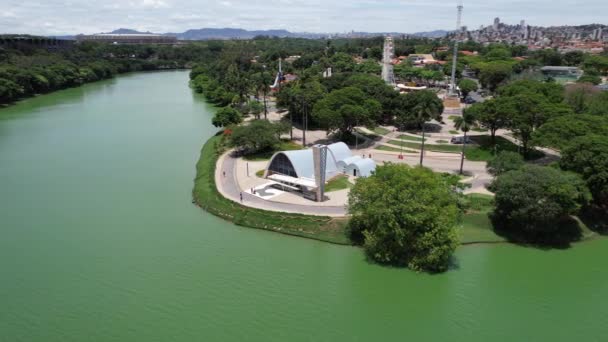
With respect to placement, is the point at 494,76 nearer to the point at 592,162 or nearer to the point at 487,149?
the point at 487,149

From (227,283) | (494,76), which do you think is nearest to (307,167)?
(227,283)

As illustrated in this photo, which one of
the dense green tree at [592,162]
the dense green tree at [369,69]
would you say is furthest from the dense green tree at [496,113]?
the dense green tree at [369,69]

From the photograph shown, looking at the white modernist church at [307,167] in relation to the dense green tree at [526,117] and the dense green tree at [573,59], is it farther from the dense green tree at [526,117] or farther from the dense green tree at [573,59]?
the dense green tree at [573,59]

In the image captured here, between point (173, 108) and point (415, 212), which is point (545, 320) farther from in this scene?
point (173, 108)

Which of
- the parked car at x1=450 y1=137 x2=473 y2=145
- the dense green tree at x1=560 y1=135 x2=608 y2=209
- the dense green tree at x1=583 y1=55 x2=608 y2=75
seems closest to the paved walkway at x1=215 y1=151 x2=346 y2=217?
the dense green tree at x1=560 y1=135 x2=608 y2=209

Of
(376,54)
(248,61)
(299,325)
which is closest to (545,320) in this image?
(299,325)

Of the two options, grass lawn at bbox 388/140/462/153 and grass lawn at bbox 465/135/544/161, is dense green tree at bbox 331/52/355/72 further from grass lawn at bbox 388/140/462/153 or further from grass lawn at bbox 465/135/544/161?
grass lawn at bbox 465/135/544/161
